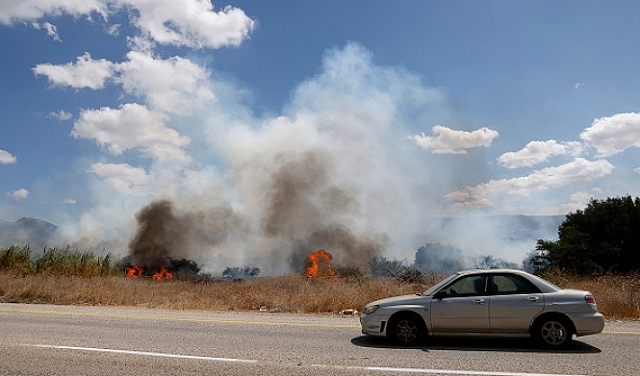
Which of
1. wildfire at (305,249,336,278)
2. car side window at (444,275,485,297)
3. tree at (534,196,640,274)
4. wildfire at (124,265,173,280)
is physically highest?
tree at (534,196,640,274)

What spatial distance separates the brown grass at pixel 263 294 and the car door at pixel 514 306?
232 inches

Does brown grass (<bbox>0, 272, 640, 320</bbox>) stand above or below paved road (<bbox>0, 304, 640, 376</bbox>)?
above

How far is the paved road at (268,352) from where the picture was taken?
6.68 m

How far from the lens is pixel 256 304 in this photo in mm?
15797

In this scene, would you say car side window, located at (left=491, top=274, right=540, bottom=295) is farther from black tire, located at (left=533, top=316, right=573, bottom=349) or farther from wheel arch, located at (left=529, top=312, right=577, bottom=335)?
black tire, located at (left=533, top=316, right=573, bottom=349)

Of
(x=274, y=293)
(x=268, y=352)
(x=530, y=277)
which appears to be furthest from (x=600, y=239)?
(x=268, y=352)

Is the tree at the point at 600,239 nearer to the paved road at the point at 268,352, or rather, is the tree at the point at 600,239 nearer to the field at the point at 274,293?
the field at the point at 274,293

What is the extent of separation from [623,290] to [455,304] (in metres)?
9.34

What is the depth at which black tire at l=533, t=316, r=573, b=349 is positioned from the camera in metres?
8.34

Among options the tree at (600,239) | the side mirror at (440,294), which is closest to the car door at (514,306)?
the side mirror at (440,294)

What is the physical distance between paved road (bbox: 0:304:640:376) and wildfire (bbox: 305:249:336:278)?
1176 cm

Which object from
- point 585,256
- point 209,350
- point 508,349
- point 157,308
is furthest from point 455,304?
point 585,256

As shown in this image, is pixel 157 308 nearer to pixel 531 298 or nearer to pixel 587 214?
pixel 531 298

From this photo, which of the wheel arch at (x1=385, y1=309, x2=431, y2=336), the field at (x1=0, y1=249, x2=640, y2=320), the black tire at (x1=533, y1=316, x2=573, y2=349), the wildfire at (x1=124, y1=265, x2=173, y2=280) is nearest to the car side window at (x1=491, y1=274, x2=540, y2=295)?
the black tire at (x1=533, y1=316, x2=573, y2=349)
